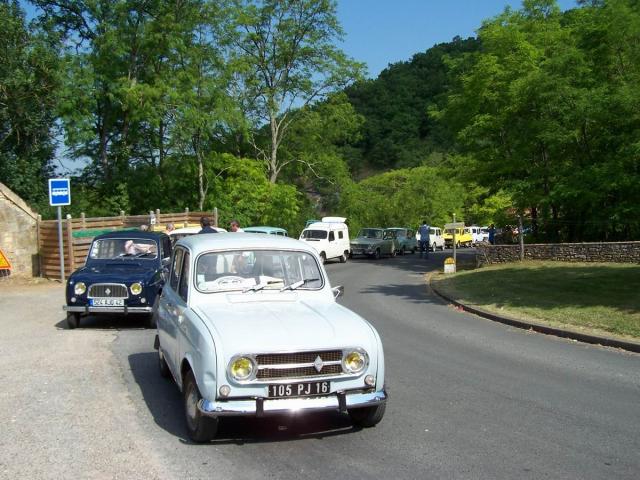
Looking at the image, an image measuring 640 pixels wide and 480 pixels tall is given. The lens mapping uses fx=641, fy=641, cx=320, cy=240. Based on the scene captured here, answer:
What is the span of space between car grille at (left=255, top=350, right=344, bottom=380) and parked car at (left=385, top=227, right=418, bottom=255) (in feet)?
116

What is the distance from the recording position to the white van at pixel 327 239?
105ft

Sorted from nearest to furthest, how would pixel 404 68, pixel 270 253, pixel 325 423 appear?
pixel 325 423 < pixel 270 253 < pixel 404 68

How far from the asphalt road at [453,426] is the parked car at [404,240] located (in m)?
31.0

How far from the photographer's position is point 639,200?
2025 cm

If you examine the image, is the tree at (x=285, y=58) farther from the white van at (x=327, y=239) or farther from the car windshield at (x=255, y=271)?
the car windshield at (x=255, y=271)

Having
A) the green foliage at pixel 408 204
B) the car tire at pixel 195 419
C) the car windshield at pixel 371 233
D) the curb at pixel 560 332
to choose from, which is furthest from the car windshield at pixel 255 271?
the green foliage at pixel 408 204

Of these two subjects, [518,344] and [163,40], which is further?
[163,40]

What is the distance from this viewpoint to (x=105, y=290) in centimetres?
1143

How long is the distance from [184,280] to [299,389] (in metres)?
2.11

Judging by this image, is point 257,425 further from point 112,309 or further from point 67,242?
point 67,242

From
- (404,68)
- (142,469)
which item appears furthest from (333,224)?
(404,68)

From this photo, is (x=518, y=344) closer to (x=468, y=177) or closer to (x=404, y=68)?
(x=468, y=177)

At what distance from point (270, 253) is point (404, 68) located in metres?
98.8

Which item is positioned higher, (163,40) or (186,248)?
(163,40)
